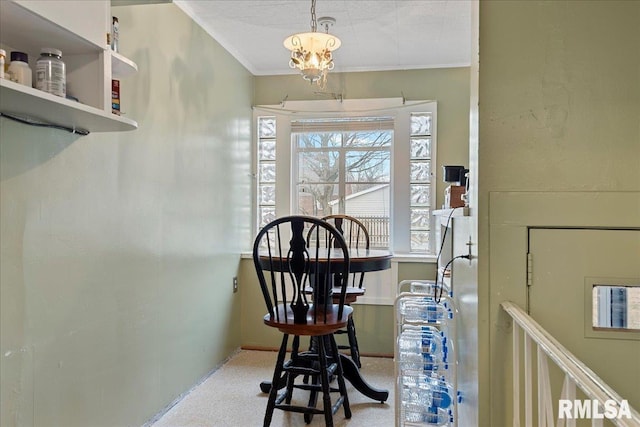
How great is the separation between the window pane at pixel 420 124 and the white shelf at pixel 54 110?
8.09ft

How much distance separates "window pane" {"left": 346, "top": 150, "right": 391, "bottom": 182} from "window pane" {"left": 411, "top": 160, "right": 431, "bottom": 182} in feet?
0.67

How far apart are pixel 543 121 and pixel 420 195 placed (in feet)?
7.17

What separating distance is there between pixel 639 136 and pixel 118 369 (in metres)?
2.25

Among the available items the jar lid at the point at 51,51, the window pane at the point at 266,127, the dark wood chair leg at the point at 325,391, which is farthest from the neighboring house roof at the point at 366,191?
the jar lid at the point at 51,51

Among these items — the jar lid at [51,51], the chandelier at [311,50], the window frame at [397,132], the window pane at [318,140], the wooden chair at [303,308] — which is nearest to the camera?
the jar lid at [51,51]

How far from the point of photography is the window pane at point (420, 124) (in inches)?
143

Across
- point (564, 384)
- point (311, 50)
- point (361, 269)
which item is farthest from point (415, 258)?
point (564, 384)

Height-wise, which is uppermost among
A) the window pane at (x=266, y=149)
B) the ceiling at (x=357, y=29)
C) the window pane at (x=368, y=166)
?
the ceiling at (x=357, y=29)

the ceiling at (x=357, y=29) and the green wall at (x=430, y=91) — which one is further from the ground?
the ceiling at (x=357, y=29)

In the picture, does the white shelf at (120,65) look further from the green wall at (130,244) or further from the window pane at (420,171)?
the window pane at (420,171)

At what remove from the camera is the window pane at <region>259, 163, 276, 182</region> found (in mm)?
3859

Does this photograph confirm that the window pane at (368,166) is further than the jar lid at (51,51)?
Yes

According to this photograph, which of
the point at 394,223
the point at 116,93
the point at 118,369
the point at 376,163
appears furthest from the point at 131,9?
the point at 394,223

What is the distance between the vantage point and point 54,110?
1.42m
